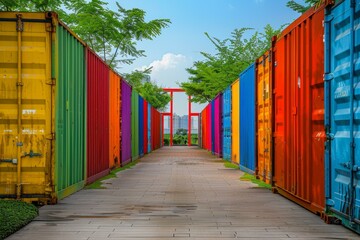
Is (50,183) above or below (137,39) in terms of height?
below

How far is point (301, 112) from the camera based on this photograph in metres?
8.73

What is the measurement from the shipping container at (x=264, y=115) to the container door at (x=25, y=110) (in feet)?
17.5

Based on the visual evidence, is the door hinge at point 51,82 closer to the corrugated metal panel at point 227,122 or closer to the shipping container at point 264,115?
the shipping container at point 264,115

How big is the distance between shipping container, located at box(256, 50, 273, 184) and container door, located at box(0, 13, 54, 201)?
532 centimetres

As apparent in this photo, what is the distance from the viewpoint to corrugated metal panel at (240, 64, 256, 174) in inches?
598

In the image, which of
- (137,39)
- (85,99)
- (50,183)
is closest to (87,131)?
(85,99)

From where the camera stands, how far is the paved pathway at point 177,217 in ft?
21.2

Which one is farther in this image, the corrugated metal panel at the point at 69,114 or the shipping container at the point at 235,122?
the shipping container at the point at 235,122

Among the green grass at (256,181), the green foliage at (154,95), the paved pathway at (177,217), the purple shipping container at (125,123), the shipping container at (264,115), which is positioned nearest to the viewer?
the paved pathway at (177,217)

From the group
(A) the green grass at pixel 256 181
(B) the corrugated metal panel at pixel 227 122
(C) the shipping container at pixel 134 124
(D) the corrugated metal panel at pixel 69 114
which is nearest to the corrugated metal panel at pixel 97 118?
(D) the corrugated metal panel at pixel 69 114

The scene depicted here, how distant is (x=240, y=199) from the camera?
10.0m

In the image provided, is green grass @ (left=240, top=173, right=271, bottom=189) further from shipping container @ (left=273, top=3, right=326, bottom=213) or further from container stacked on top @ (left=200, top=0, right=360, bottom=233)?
shipping container @ (left=273, top=3, right=326, bottom=213)

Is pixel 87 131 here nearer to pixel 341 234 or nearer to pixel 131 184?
pixel 131 184

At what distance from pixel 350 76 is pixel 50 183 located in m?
5.57
